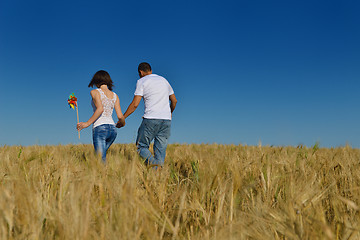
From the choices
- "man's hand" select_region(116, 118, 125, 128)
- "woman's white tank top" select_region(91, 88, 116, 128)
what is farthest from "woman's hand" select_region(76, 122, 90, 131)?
"man's hand" select_region(116, 118, 125, 128)

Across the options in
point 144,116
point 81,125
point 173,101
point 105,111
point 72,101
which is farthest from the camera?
point 72,101

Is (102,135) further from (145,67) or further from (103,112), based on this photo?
(145,67)

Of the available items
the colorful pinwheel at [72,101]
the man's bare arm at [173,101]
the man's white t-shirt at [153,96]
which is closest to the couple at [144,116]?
the man's white t-shirt at [153,96]

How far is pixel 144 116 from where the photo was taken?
4.66 metres

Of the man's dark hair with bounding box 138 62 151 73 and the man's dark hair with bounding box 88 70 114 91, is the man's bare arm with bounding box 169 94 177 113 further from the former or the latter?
the man's dark hair with bounding box 88 70 114 91

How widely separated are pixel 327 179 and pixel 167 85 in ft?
9.68

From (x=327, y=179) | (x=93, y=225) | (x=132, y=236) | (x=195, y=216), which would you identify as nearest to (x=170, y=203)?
(x=195, y=216)

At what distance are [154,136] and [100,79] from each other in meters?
1.34

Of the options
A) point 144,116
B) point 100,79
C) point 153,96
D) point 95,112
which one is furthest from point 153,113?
point 100,79

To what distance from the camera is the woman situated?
463 cm

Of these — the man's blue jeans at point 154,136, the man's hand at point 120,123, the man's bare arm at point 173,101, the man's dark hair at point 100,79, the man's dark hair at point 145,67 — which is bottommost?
the man's blue jeans at point 154,136

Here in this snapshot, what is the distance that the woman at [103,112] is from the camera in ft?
15.2

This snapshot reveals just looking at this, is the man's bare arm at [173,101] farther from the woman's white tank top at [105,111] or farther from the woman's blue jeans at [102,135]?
the woman's blue jeans at [102,135]

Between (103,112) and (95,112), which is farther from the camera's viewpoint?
(103,112)
